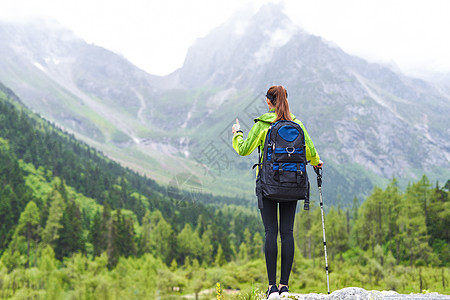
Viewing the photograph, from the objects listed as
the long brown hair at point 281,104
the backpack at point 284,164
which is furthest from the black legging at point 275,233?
the long brown hair at point 281,104

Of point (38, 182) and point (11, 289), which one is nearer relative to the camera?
point (11, 289)

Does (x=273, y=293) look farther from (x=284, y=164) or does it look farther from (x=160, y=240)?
(x=160, y=240)

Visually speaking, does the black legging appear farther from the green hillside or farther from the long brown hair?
the long brown hair

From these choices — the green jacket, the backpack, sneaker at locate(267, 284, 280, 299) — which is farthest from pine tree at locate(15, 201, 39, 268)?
the backpack

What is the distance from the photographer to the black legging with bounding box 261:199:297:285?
19.6 ft

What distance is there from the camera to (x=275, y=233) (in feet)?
19.9

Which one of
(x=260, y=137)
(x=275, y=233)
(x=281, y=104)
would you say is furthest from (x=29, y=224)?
(x=281, y=104)

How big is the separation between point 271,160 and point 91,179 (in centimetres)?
12207

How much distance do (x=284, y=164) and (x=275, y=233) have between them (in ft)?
4.13

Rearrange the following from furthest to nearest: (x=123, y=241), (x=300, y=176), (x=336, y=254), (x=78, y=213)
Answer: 1. (x=78, y=213)
2. (x=123, y=241)
3. (x=336, y=254)
4. (x=300, y=176)

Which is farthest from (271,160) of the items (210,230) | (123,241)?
(210,230)

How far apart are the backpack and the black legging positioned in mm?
293

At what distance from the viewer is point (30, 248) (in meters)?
75.9

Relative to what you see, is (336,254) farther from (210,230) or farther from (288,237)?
(288,237)
